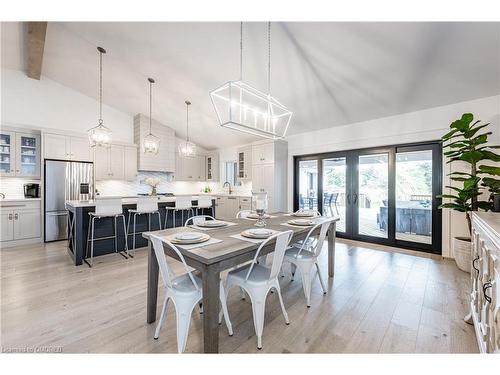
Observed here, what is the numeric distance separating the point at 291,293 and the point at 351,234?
9.13 ft

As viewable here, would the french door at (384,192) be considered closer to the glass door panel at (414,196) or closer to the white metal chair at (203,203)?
the glass door panel at (414,196)

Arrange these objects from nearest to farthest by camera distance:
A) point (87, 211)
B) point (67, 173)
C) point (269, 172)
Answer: point (87, 211) < point (67, 173) < point (269, 172)

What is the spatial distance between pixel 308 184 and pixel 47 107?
6.20m

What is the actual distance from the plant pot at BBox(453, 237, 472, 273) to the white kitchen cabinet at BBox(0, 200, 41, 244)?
23.5 feet

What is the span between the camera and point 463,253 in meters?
3.02

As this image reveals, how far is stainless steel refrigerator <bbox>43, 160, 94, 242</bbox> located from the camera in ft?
14.6

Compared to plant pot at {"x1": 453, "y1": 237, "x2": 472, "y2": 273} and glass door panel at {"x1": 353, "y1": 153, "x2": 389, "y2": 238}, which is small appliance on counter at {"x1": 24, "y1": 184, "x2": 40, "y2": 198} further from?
plant pot at {"x1": 453, "y1": 237, "x2": 472, "y2": 273}

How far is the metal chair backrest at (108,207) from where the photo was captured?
11.0 ft

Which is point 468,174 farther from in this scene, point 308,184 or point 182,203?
point 182,203

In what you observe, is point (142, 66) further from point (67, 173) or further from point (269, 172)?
point (269, 172)

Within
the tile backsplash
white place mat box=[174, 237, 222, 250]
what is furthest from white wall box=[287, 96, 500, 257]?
white place mat box=[174, 237, 222, 250]

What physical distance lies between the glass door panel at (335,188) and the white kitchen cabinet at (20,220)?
5927 millimetres
